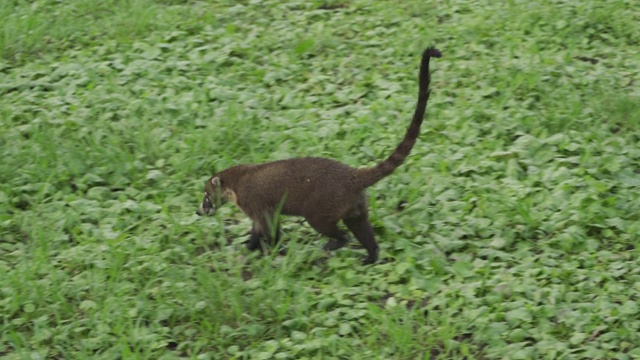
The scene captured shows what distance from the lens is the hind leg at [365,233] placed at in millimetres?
4941

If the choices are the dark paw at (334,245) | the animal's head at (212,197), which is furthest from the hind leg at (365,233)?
the animal's head at (212,197)

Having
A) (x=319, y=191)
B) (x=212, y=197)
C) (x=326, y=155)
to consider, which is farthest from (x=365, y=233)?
(x=326, y=155)

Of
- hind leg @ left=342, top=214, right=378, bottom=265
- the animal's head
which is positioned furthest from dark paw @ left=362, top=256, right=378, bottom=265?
the animal's head

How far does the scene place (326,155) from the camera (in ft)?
19.7

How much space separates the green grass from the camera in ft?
14.5

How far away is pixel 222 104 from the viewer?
6.55m

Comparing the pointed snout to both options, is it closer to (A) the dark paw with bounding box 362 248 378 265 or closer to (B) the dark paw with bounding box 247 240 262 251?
(B) the dark paw with bounding box 247 240 262 251

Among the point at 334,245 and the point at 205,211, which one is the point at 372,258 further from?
the point at 205,211

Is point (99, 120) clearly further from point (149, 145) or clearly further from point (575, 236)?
point (575, 236)

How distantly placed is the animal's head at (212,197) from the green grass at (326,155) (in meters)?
0.08

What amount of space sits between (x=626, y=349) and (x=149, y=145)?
3279 millimetres

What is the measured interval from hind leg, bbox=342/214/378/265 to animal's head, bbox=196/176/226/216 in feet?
2.60

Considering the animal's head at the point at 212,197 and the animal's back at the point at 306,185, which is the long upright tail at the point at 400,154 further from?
the animal's head at the point at 212,197

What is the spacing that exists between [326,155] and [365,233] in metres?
1.16
